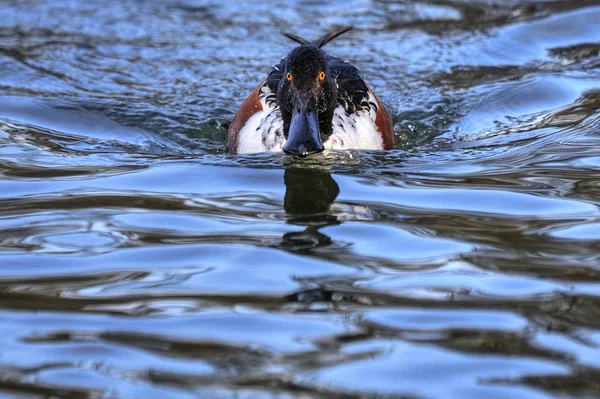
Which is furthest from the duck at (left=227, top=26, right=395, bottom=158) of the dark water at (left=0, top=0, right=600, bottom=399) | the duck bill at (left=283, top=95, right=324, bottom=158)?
the dark water at (left=0, top=0, right=600, bottom=399)

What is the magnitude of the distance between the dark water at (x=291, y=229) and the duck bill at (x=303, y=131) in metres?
0.24

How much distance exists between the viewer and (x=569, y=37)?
10.1 metres

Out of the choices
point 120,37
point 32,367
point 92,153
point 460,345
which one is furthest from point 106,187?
point 120,37

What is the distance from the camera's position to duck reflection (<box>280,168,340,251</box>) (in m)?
4.75

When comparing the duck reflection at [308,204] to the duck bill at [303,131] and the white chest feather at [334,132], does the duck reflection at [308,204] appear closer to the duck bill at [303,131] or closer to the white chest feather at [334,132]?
the duck bill at [303,131]

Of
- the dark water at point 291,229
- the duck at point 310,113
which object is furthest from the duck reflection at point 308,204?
the duck at point 310,113

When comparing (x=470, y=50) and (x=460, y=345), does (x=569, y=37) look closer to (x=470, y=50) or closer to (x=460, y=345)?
(x=470, y=50)

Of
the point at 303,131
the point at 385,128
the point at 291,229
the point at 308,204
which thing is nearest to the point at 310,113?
the point at 303,131

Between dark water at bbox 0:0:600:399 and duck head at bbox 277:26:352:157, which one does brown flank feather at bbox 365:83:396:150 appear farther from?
duck head at bbox 277:26:352:157

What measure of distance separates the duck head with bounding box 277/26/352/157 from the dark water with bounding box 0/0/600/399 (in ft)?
0.88

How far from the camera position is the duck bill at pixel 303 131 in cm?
571

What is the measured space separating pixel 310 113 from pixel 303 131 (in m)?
0.25

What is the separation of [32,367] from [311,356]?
930mm

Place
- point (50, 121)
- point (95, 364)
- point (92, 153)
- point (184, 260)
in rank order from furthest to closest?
1. point (50, 121)
2. point (92, 153)
3. point (184, 260)
4. point (95, 364)
